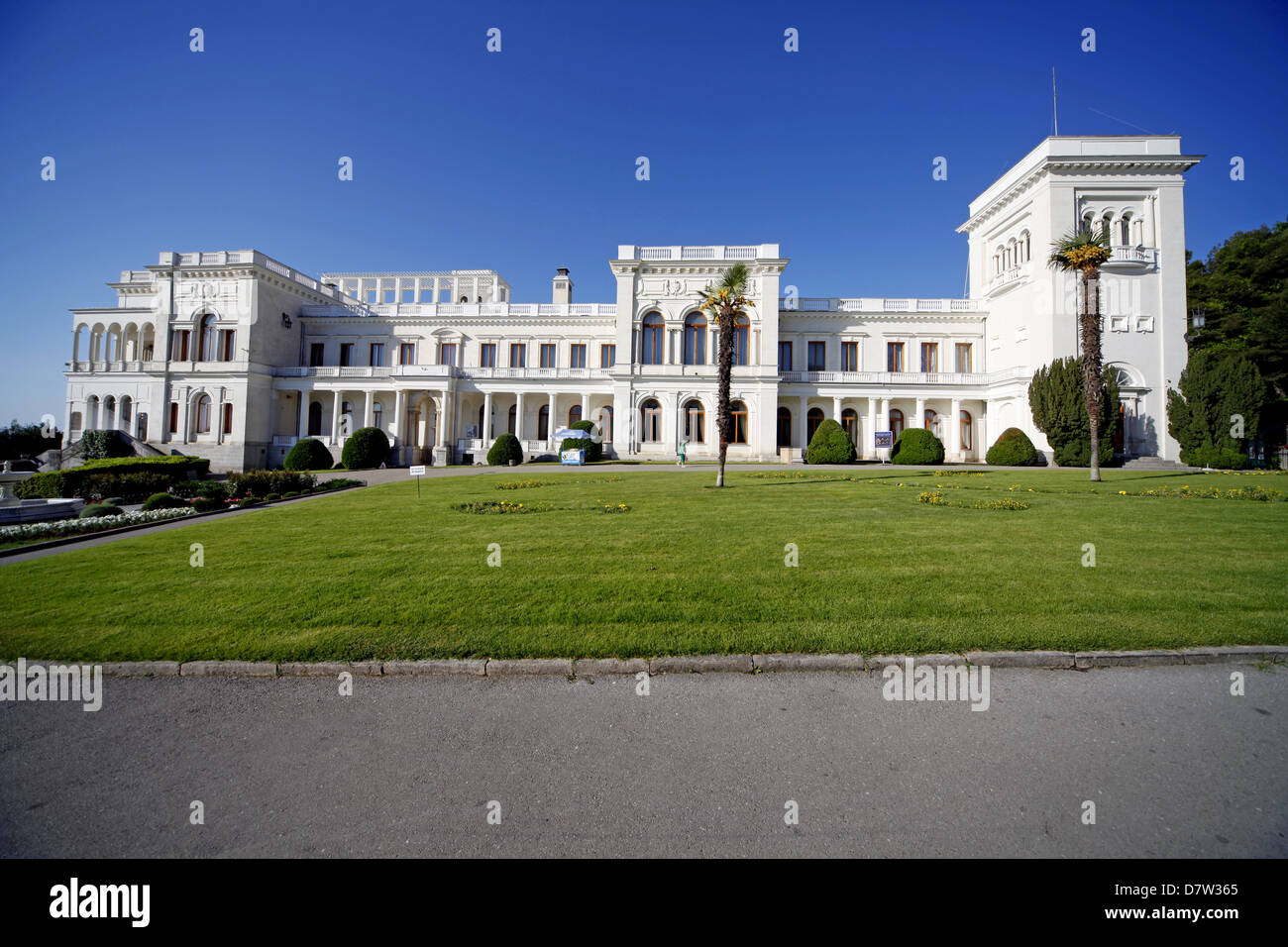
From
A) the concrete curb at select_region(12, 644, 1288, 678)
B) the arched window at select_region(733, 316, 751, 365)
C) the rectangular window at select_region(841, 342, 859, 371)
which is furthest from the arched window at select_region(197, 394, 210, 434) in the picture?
the rectangular window at select_region(841, 342, 859, 371)

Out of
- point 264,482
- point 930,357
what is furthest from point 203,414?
point 930,357

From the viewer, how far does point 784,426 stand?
136 feet

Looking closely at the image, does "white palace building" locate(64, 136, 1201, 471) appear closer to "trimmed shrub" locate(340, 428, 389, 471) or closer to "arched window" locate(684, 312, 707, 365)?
"arched window" locate(684, 312, 707, 365)

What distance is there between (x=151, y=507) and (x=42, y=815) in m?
16.1

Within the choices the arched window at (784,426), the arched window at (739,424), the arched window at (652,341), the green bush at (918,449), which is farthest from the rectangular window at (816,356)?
the arched window at (652,341)

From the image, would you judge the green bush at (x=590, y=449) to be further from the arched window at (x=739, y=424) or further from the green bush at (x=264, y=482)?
the green bush at (x=264, y=482)

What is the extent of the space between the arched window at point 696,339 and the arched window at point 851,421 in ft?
37.5

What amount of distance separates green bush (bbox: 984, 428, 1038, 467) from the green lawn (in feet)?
65.4

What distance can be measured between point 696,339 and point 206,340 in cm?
3735

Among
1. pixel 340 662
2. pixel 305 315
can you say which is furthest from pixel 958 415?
pixel 305 315

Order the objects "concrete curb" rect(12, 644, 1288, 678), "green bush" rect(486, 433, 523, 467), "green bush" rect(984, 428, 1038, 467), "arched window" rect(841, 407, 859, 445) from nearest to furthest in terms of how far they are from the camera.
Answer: "concrete curb" rect(12, 644, 1288, 678) < "green bush" rect(984, 428, 1038, 467) < "green bush" rect(486, 433, 523, 467) < "arched window" rect(841, 407, 859, 445)

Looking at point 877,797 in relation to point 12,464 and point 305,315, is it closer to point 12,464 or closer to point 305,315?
point 12,464

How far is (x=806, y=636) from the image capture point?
516cm

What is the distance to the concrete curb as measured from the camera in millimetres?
4816
